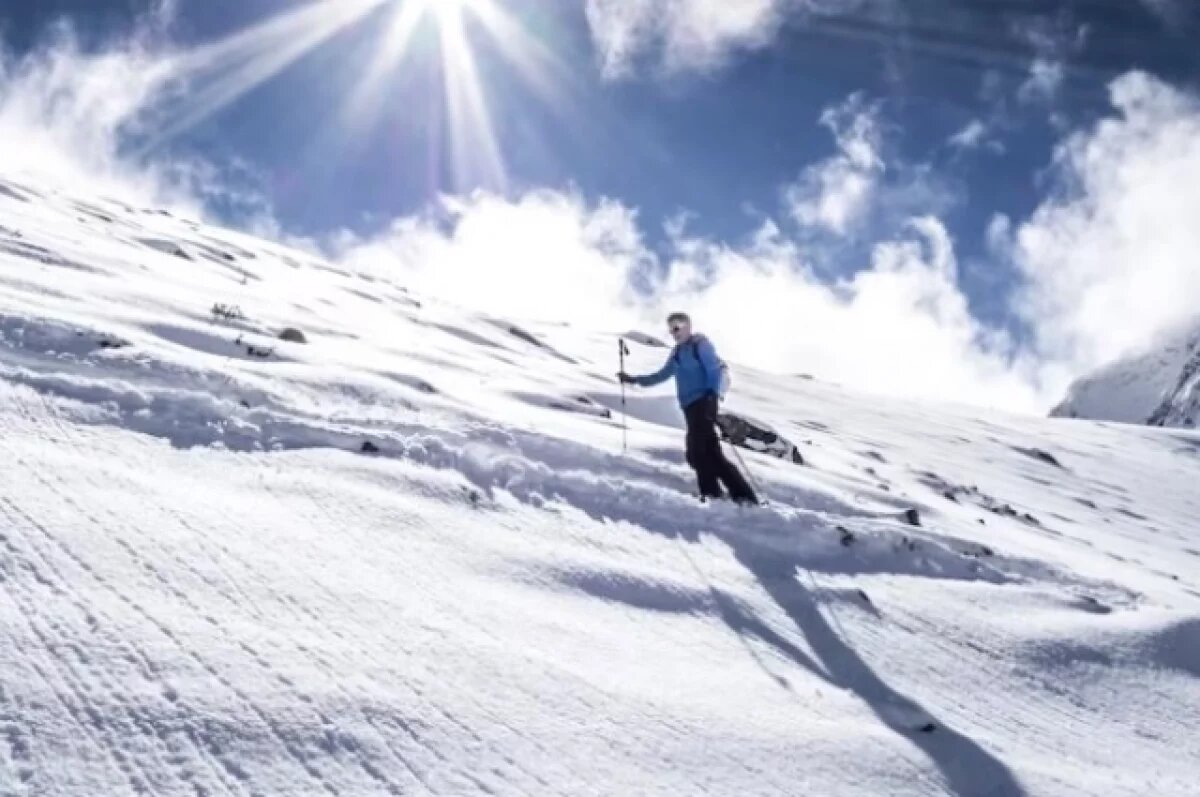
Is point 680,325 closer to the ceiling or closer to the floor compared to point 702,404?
closer to the ceiling

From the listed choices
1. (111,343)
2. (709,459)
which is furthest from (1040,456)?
(111,343)

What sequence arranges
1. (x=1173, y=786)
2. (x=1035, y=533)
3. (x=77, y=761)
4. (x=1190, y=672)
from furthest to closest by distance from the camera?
(x=1035, y=533)
(x=1190, y=672)
(x=1173, y=786)
(x=77, y=761)

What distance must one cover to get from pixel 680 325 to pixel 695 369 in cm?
40

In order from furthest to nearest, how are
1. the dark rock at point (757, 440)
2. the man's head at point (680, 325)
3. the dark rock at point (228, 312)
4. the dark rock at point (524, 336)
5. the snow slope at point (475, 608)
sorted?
the dark rock at point (524, 336) < the dark rock at point (757, 440) < the dark rock at point (228, 312) < the man's head at point (680, 325) < the snow slope at point (475, 608)

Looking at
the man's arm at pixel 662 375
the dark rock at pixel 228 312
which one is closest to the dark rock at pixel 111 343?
the dark rock at pixel 228 312

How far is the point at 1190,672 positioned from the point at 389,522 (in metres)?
5.45

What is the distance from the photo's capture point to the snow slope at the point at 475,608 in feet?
11.8

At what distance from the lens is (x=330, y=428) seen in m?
7.48

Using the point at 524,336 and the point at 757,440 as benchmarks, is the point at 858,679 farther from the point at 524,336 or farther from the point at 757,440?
the point at 524,336

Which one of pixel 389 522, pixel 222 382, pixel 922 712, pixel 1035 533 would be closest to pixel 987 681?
pixel 922 712

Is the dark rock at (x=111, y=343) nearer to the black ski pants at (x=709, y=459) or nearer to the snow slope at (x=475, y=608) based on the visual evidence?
the snow slope at (x=475, y=608)

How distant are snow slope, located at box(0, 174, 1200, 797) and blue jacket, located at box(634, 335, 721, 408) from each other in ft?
2.52

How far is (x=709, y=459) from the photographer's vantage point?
8.33 meters

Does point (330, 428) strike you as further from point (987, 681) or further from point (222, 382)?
point (987, 681)
